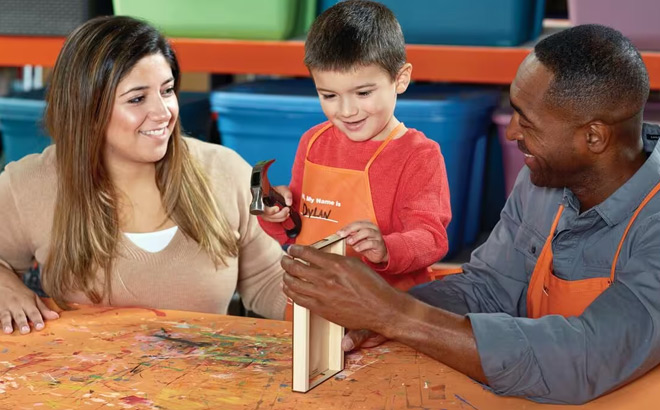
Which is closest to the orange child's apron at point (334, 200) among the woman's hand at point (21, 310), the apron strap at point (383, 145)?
the apron strap at point (383, 145)

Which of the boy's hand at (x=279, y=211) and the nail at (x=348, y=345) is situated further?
the boy's hand at (x=279, y=211)

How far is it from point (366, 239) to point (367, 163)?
9.2 inches

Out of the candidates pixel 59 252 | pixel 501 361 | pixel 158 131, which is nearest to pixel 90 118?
pixel 158 131

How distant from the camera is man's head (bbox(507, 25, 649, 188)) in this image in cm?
135

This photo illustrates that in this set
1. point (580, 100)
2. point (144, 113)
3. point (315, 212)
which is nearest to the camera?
point (580, 100)

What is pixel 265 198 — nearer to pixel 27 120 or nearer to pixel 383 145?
pixel 383 145

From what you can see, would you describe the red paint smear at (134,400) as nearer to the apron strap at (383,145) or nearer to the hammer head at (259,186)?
the hammer head at (259,186)

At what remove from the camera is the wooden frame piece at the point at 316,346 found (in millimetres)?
1273

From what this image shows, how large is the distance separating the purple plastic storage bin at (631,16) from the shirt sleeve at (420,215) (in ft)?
2.25

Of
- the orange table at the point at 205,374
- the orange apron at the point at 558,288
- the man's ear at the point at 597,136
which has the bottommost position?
the orange table at the point at 205,374

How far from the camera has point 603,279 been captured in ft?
4.61

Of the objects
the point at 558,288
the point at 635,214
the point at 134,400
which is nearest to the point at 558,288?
the point at 558,288

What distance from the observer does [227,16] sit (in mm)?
2275

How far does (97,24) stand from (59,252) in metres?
0.46
